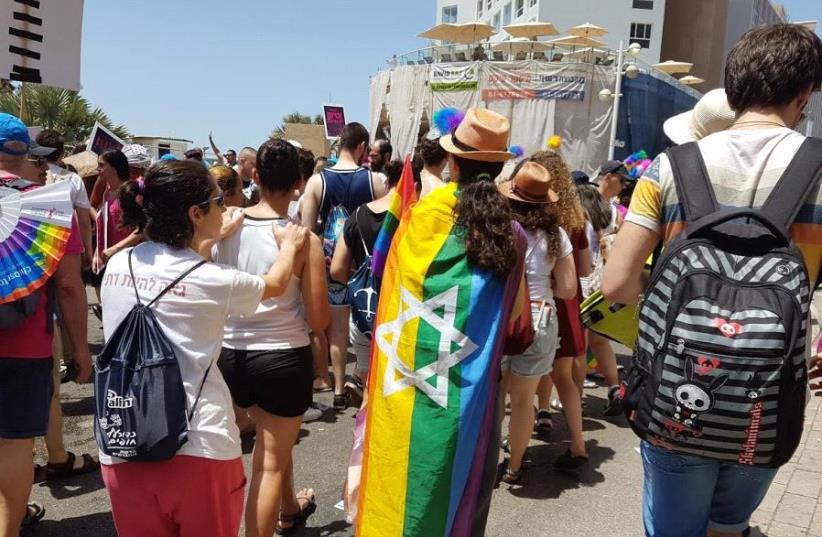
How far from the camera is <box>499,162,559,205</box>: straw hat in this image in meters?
2.97

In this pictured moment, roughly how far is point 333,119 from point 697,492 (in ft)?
41.5

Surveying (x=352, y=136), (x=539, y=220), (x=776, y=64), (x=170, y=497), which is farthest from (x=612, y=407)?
(x=170, y=497)

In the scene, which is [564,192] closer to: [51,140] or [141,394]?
[141,394]

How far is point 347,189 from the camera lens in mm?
4750

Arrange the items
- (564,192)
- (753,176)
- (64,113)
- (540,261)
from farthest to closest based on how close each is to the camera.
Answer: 1. (64,113)
2. (564,192)
3. (540,261)
4. (753,176)

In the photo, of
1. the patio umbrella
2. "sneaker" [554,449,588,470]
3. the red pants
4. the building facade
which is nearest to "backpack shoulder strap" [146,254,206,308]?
the red pants

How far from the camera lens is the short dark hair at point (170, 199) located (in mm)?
1991

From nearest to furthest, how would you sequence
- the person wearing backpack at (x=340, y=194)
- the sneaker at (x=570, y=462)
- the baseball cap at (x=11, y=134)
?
the baseball cap at (x=11, y=134) → the sneaker at (x=570, y=462) → the person wearing backpack at (x=340, y=194)

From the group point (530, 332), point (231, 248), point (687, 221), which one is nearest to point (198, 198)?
point (231, 248)

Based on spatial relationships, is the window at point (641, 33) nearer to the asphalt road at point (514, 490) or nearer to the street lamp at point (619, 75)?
the street lamp at point (619, 75)

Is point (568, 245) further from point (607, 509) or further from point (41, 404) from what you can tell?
point (41, 404)

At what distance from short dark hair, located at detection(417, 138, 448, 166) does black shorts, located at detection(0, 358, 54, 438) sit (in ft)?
6.78

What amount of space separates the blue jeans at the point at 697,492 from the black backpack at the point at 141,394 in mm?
1437

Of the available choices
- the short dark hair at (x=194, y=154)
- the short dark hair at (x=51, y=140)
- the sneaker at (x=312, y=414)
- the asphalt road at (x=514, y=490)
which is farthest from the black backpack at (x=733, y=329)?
the short dark hair at (x=194, y=154)
